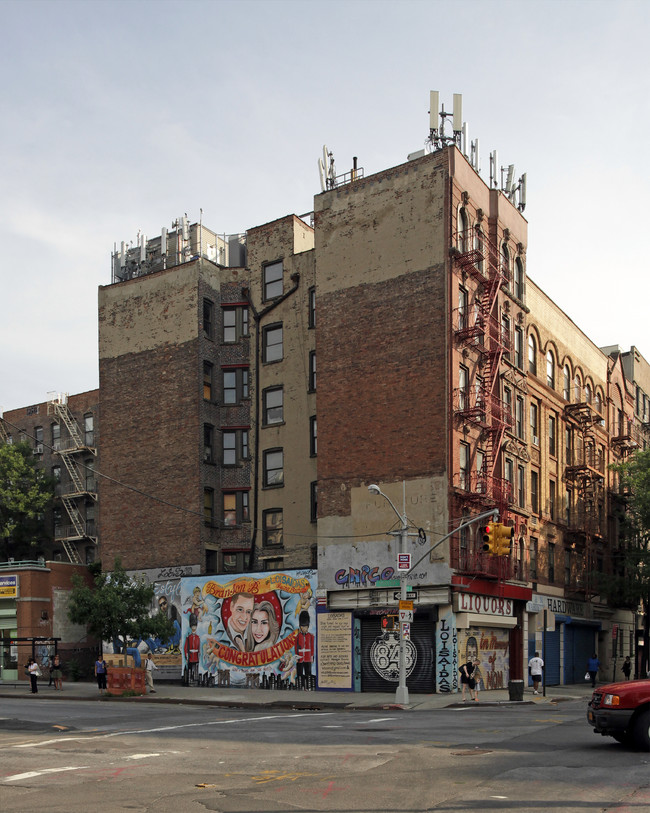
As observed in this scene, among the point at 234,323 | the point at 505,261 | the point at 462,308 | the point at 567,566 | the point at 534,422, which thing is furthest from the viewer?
the point at 567,566

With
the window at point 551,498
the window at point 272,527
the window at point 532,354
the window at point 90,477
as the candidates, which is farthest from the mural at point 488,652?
the window at point 90,477

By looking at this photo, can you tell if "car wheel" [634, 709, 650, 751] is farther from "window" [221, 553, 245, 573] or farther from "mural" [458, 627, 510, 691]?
"window" [221, 553, 245, 573]

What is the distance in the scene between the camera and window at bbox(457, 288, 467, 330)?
41.7m

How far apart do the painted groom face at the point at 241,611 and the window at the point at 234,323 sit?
14223 millimetres

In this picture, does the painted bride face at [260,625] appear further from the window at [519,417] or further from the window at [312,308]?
the window at [519,417]

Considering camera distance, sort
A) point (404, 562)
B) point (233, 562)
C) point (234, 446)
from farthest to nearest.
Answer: point (234, 446) < point (233, 562) < point (404, 562)

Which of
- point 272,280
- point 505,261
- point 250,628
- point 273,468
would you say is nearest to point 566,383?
point 505,261

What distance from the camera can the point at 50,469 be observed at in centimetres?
6391

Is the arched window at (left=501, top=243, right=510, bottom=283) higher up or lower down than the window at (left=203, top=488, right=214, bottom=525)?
higher up

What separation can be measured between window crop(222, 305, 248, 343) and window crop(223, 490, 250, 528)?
26.8 feet

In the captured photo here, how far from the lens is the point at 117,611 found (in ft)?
131

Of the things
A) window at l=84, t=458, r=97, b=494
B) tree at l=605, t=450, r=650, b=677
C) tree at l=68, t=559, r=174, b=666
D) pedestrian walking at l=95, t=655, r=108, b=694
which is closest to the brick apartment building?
tree at l=605, t=450, r=650, b=677

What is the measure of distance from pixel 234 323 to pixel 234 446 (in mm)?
6554

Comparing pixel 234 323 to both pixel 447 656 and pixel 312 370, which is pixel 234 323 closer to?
pixel 312 370
